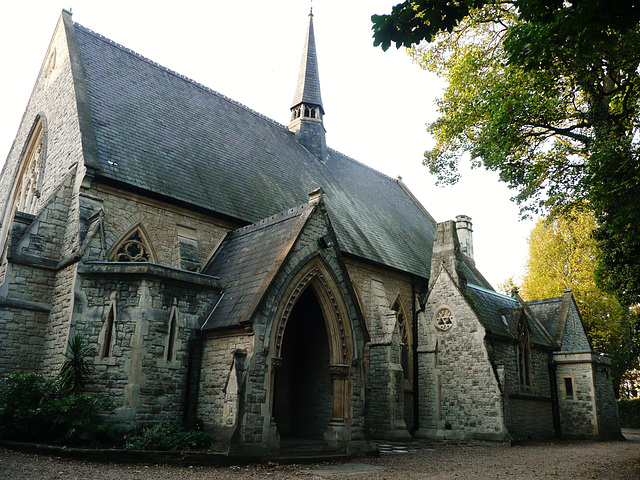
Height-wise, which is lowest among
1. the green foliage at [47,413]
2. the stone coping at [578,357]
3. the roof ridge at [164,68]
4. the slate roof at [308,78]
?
the green foliage at [47,413]

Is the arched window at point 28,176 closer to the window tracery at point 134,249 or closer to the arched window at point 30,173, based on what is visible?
the arched window at point 30,173

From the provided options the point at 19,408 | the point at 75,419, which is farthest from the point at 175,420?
the point at 19,408

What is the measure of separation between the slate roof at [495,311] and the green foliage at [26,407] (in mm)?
13503

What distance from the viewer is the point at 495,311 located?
2080cm

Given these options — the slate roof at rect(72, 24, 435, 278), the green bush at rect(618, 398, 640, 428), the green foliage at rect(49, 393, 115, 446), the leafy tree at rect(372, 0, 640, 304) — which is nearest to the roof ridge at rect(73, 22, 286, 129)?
the slate roof at rect(72, 24, 435, 278)

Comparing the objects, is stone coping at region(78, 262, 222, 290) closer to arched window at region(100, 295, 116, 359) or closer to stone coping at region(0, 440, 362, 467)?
arched window at region(100, 295, 116, 359)

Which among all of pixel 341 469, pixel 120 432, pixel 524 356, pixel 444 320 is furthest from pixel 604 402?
pixel 120 432

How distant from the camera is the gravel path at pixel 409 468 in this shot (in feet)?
27.5

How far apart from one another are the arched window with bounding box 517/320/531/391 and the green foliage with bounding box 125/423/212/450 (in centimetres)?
1383

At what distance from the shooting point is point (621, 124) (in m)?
13.9

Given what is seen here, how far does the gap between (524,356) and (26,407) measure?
1757 cm

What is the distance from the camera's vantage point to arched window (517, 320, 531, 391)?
66.4ft

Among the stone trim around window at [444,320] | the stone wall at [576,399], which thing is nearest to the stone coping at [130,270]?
A: the stone trim around window at [444,320]

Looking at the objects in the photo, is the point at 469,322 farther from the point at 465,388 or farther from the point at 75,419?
the point at 75,419
